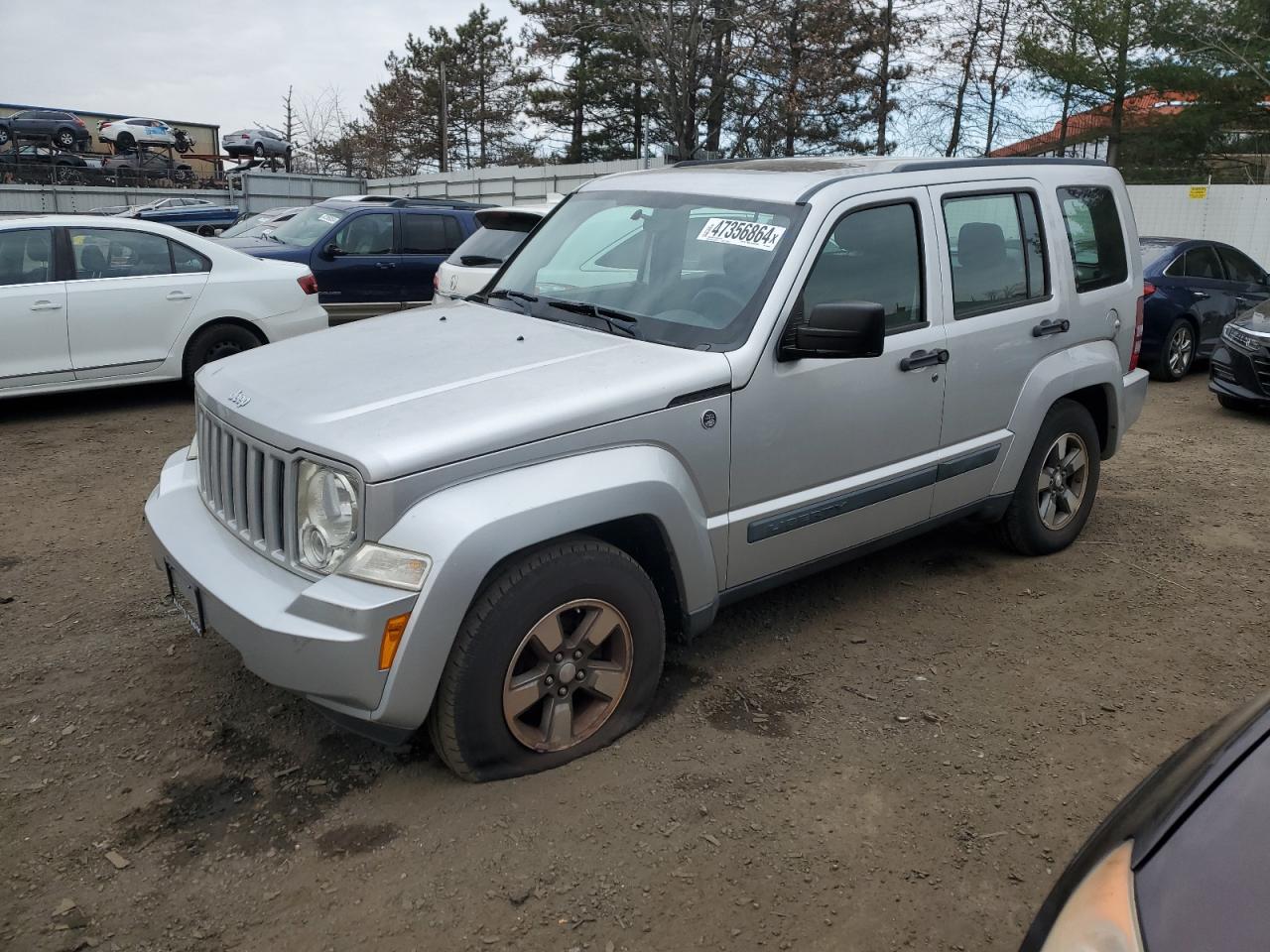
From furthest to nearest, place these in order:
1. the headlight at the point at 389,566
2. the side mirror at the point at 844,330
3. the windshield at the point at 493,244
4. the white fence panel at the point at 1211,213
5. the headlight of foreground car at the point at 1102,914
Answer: the white fence panel at the point at 1211,213 → the windshield at the point at 493,244 → the side mirror at the point at 844,330 → the headlight at the point at 389,566 → the headlight of foreground car at the point at 1102,914

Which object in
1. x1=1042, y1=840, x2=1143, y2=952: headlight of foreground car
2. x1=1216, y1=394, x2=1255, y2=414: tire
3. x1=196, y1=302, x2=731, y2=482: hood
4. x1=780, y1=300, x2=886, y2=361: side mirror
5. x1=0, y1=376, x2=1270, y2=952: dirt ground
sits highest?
x1=780, y1=300, x2=886, y2=361: side mirror

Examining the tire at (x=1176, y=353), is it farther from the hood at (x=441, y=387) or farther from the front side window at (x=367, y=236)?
the hood at (x=441, y=387)

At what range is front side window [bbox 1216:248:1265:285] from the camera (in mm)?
11625

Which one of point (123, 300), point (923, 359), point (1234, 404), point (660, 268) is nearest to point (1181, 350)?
point (1234, 404)

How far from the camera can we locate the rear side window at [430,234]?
41.3 ft

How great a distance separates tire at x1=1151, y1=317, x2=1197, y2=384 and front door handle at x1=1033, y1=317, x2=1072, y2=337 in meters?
6.93

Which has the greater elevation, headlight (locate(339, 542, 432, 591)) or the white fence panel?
the white fence panel

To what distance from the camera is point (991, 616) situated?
465cm

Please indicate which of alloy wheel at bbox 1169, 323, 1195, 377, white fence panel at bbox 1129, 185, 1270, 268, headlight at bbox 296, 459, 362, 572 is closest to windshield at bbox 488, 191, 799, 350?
headlight at bbox 296, 459, 362, 572

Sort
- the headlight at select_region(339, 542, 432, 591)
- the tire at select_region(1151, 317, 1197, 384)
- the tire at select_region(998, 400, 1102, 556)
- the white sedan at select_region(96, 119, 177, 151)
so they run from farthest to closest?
the white sedan at select_region(96, 119, 177, 151), the tire at select_region(1151, 317, 1197, 384), the tire at select_region(998, 400, 1102, 556), the headlight at select_region(339, 542, 432, 591)

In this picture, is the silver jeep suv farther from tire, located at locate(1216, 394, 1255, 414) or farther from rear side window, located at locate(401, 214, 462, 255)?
rear side window, located at locate(401, 214, 462, 255)

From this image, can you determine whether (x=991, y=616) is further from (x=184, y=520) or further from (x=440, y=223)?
(x=440, y=223)

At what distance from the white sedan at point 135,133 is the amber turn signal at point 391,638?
41970 millimetres

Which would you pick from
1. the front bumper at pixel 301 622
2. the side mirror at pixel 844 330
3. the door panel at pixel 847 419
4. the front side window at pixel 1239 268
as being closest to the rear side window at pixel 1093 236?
the door panel at pixel 847 419
